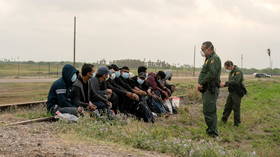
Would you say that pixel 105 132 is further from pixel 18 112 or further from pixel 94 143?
pixel 18 112

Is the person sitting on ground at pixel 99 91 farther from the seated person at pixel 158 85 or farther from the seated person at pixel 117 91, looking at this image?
the seated person at pixel 158 85

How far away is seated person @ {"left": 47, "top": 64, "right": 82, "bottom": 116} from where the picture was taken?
8.62m

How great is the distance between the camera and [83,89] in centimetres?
909

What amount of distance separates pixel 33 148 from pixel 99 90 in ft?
13.1

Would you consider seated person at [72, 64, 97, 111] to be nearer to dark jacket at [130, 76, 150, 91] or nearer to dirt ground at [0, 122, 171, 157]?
dirt ground at [0, 122, 171, 157]

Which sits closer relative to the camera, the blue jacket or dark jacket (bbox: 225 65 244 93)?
the blue jacket

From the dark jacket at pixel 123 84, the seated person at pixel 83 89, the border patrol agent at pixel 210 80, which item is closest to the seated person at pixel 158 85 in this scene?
the dark jacket at pixel 123 84

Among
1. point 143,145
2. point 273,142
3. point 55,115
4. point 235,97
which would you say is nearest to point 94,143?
point 143,145

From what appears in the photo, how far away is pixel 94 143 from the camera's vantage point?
21.2ft

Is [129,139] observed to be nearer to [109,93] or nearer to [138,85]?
[109,93]

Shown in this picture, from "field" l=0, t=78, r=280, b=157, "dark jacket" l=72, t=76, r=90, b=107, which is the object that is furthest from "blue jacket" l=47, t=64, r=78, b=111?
"field" l=0, t=78, r=280, b=157

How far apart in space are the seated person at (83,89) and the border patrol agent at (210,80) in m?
2.48

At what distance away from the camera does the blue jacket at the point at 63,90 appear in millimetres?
8660

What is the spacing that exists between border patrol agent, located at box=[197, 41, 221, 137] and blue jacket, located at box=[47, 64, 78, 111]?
9.43ft
